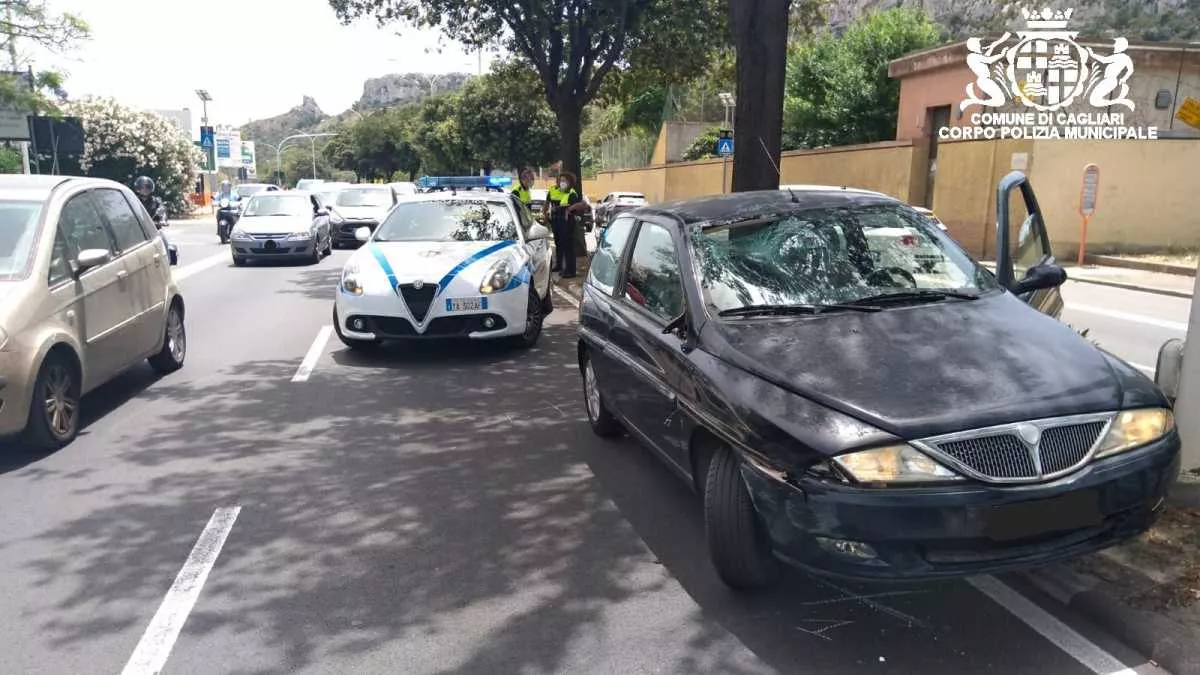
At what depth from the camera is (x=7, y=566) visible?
168 inches

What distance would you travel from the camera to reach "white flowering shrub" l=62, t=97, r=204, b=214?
34.4 meters

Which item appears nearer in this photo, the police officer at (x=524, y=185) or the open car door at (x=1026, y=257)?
the open car door at (x=1026, y=257)

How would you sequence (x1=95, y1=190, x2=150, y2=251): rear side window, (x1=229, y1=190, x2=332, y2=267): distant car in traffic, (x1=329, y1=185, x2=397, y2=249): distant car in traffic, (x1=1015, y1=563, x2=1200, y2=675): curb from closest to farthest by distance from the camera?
(x1=1015, y1=563, x2=1200, y2=675): curb, (x1=95, y1=190, x2=150, y2=251): rear side window, (x1=229, y1=190, x2=332, y2=267): distant car in traffic, (x1=329, y1=185, x2=397, y2=249): distant car in traffic

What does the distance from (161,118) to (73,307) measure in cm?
3565

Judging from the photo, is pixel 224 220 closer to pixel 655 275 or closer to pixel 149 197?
pixel 149 197

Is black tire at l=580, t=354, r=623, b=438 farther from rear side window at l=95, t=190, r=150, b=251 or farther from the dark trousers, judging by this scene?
the dark trousers

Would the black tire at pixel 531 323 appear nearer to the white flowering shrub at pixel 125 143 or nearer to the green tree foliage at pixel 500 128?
the white flowering shrub at pixel 125 143

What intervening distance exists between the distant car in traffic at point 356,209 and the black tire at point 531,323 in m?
13.8

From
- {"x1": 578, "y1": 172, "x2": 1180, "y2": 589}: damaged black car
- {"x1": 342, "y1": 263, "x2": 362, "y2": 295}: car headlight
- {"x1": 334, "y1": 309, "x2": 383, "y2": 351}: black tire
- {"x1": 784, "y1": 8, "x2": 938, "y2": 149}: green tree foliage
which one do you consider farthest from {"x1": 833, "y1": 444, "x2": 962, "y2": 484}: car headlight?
{"x1": 784, "y1": 8, "x2": 938, "y2": 149}: green tree foliage

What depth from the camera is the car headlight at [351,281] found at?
28.6 ft

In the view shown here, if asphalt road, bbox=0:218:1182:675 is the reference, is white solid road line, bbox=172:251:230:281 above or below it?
above

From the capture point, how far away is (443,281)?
8539 mm

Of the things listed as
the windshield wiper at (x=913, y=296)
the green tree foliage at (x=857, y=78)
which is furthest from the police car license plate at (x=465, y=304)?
the green tree foliage at (x=857, y=78)

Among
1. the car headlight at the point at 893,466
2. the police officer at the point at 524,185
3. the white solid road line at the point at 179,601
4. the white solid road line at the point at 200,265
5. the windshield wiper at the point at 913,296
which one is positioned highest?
the police officer at the point at 524,185
